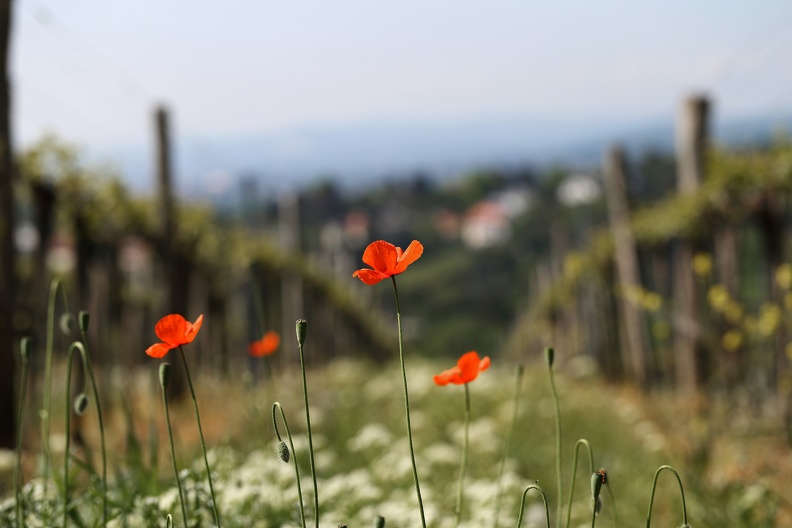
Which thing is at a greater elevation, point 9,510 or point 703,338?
point 9,510

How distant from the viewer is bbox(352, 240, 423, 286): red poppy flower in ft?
5.31

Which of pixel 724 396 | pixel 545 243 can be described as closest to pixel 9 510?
pixel 724 396

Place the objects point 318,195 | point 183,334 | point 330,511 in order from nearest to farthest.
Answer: point 183,334
point 330,511
point 318,195

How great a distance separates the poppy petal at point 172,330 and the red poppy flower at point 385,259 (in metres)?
0.34

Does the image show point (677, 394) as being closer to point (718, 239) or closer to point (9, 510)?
point (718, 239)

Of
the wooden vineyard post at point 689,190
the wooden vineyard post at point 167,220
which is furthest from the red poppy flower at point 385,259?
the wooden vineyard post at point 167,220

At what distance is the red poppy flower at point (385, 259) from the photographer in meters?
1.62

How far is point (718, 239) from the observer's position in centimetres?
905

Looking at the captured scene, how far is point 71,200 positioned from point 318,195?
5362 centimetres

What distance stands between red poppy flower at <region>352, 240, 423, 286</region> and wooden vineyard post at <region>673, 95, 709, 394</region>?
304 inches

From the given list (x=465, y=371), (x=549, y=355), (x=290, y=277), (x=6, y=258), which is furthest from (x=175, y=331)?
(x=290, y=277)

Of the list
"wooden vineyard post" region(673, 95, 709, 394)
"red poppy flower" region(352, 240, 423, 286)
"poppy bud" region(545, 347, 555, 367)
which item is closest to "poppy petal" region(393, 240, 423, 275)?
"red poppy flower" region(352, 240, 423, 286)

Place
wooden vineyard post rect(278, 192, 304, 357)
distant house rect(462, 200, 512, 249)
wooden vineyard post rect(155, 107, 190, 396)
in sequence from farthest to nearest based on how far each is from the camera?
distant house rect(462, 200, 512, 249) < wooden vineyard post rect(278, 192, 304, 357) < wooden vineyard post rect(155, 107, 190, 396)

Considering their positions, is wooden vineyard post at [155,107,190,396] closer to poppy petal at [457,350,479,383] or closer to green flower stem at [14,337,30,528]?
green flower stem at [14,337,30,528]
